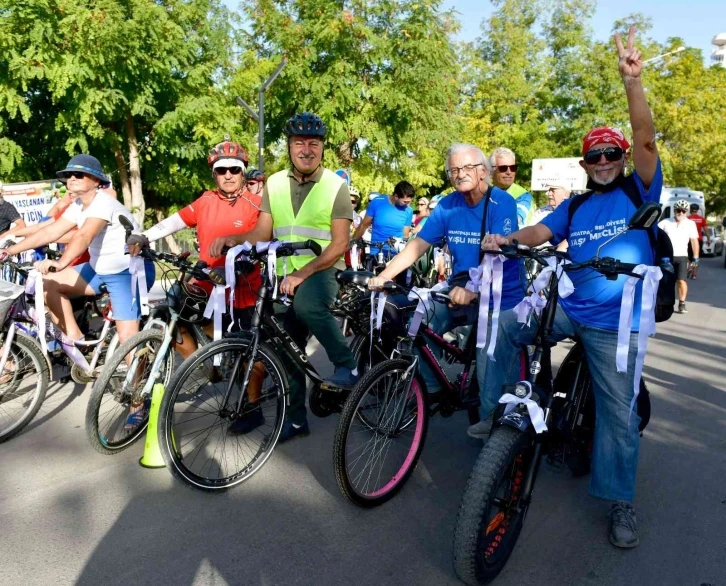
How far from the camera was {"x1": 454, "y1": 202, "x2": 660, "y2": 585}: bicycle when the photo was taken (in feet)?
9.12

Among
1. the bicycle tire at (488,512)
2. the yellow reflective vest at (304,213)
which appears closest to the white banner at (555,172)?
the yellow reflective vest at (304,213)

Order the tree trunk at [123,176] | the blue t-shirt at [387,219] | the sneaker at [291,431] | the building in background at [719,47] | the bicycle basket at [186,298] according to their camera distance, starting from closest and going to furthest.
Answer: the bicycle basket at [186,298], the sneaker at [291,431], the blue t-shirt at [387,219], the tree trunk at [123,176], the building in background at [719,47]

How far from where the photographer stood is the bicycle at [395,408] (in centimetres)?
351

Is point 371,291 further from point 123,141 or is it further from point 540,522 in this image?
point 123,141

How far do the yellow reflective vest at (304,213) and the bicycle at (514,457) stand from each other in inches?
53.9

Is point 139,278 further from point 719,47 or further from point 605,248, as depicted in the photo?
point 719,47

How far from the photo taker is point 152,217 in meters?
26.3

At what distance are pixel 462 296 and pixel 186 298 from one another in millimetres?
1785

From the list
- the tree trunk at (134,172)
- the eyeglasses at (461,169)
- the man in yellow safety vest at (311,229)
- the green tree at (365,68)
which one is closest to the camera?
the eyeglasses at (461,169)

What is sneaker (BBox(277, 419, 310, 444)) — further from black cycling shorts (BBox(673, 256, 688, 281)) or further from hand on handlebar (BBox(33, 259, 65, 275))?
black cycling shorts (BBox(673, 256, 688, 281))

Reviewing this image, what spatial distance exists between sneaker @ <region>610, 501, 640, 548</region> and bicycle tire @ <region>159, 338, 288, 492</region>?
6.37 feet

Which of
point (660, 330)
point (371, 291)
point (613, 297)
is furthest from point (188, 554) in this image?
point (660, 330)

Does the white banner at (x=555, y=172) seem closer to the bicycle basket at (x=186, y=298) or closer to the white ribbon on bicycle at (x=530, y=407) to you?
the bicycle basket at (x=186, y=298)

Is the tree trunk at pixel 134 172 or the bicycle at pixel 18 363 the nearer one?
the bicycle at pixel 18 363
